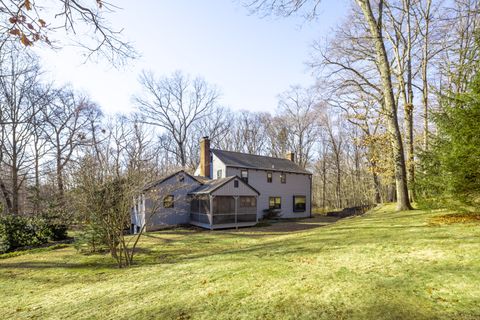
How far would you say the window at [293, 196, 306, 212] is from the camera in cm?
2681

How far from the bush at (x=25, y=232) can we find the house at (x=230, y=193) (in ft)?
17.4

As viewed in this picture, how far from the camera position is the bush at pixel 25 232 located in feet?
48.6

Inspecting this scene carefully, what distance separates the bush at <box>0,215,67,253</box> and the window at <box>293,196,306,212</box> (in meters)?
20.4

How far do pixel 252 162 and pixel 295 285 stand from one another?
20871mm

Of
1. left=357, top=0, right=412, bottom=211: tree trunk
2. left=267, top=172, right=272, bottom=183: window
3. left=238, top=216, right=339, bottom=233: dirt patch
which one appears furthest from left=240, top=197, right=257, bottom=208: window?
left=357, top=0, right=412, bottom=211: tree trunk

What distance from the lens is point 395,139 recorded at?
12773mm

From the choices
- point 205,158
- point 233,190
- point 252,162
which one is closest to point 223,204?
point 233,190

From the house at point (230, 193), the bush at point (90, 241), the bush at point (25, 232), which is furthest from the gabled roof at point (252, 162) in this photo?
the bush at point (25, 232)

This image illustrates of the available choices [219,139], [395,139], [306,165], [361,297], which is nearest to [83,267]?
[361,297]

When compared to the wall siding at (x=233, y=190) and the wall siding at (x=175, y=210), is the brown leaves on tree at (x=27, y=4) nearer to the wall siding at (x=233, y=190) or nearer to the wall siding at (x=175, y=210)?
the wall siding at (x=175, y=210)

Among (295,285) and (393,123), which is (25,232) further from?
(393,123)

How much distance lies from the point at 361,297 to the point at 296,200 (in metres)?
23.7

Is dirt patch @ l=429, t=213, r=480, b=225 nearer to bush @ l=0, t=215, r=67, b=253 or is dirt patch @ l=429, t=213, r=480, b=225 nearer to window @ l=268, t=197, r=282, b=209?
window @ l=268, t=197, r=282, b=209

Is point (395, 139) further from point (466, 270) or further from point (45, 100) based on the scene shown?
point (45, 100)
